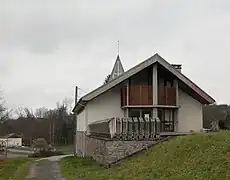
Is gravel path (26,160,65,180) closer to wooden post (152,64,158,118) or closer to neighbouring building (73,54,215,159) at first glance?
neighbouring building (73,54,215,159)

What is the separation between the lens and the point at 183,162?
1470cm

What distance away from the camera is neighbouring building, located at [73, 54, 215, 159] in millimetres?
27734

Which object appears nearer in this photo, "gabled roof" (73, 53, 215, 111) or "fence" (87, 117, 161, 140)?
"fence" (87, 117, 161, 140)

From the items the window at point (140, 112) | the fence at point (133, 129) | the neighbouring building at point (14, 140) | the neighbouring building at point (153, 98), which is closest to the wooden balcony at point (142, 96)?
the neighbouring building at point (153, 98)

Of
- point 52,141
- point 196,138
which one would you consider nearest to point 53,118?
point 52,141

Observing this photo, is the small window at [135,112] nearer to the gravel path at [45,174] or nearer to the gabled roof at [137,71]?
the gabled roof at [137,71]

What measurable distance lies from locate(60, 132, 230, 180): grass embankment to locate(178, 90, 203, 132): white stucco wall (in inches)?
415

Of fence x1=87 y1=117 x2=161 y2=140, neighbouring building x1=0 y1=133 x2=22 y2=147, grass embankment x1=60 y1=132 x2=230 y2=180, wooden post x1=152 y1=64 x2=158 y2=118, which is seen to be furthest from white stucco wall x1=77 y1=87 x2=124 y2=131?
neighbouring building x1=0 y1=133 x2=22 y2=147

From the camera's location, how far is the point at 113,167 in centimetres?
1945

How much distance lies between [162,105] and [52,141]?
56.4 metres

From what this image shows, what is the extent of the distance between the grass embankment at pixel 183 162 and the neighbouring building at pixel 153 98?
28.0 ft

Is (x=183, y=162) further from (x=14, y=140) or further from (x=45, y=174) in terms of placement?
(x=14, y=140)

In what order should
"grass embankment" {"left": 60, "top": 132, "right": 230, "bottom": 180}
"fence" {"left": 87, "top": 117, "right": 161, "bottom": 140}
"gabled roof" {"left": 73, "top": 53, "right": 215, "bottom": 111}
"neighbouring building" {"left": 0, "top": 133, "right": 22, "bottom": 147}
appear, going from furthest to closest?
"neighbouring building" {"left": 0, "top": 133, "right": 22, "bottom": 147}, "gabled roof" {"left": 73, "top": 53, "right": 215, "bottom": 111}, "fence" {"left": 87, "top": 117, "right": 161, "bottom": 140}, "grass embankment" {"left": 60, "top": 132, "right": 230, "bottom": 180}

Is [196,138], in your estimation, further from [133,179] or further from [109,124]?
[109,124]
